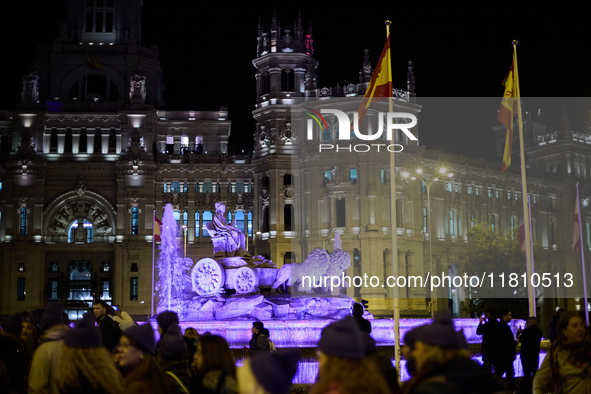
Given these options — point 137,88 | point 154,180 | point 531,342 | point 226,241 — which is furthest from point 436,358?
point 137,88

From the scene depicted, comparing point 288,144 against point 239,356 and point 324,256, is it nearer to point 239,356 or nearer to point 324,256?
point 324,256

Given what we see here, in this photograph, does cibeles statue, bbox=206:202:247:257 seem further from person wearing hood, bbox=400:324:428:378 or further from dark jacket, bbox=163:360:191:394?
person wearing hood, bbox=400:324:428:378

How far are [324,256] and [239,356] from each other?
1521 centimetres

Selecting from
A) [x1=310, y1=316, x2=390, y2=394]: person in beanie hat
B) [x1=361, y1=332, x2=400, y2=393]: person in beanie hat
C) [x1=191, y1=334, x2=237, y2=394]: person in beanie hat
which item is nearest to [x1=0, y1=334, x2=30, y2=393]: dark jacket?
[x1=191, y1=334, x2=237, y2=394]: person in beanie hat

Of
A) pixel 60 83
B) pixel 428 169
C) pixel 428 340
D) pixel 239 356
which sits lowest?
pixel 239 356

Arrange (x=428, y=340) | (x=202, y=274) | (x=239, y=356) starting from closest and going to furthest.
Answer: (x=428, y=340) < (x=239, y=356) < (x=202, y=274)

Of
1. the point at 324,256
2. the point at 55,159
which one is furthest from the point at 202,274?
the point at 55,159

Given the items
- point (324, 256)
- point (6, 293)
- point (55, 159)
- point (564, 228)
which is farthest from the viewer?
point (564, 228)

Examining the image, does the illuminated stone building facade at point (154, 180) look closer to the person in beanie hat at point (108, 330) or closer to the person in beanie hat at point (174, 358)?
the person in beanie hat at point (108, 330)

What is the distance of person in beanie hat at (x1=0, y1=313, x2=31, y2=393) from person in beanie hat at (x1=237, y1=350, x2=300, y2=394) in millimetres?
5706

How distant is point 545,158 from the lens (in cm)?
9381

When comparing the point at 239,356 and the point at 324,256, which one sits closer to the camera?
the point at 239,356

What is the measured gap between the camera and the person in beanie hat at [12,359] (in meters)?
10.3

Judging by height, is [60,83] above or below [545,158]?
above
